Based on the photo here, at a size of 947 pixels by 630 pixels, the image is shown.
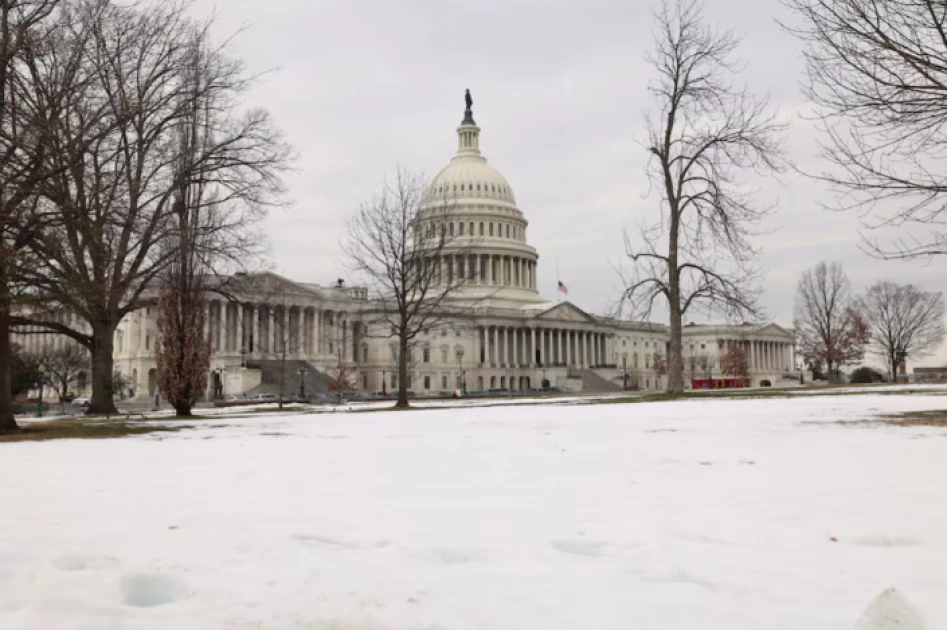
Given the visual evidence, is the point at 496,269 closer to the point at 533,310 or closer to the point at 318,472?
the point at 533,310

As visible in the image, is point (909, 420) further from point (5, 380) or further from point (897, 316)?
point (897, 316)

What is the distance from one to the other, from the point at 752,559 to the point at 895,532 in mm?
1378

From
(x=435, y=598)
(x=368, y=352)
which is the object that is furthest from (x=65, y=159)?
(x=368, y=352)

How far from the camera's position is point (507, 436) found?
1427cm

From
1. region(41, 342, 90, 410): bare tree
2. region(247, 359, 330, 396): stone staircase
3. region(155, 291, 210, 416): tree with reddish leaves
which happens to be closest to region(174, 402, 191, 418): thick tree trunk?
region(155, 291, 210, 416): tree with reddish leaves

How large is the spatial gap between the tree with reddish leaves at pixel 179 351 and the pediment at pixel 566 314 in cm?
9253

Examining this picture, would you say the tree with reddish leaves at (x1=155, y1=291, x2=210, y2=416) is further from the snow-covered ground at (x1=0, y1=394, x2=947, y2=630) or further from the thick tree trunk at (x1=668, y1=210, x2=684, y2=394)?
the snow-covered ground at (x1=0, y1=394, x2=947, y2=630)

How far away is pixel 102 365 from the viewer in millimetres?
31031

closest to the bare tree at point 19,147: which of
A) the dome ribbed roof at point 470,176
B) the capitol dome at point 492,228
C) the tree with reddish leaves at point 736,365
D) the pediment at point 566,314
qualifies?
the capitol dome at point 492,228

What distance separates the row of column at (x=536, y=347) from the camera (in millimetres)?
121188

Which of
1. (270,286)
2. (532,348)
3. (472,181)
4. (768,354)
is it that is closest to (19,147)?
(270,286)

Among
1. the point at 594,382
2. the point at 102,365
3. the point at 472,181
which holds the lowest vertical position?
the point at 594,382

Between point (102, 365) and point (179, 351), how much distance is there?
9.62 feet

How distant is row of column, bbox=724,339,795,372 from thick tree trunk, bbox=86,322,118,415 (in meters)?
142
